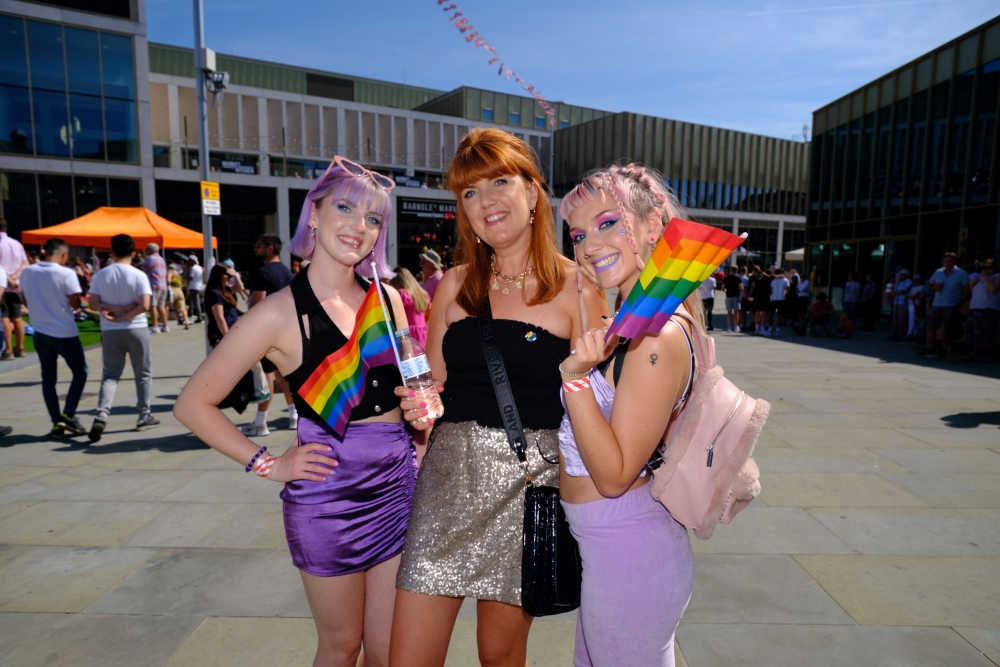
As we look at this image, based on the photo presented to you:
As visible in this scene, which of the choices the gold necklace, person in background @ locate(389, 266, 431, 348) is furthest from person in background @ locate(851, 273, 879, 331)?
the gold necklace

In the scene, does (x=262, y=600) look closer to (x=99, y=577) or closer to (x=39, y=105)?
(x=99, y=577)

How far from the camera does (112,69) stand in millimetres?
24344

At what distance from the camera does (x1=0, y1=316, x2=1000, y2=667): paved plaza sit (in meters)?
2.74

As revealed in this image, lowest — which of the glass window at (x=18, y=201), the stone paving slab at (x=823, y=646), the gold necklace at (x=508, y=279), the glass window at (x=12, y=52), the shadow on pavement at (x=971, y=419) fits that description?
the stone paving slab at (x=823, y=646)

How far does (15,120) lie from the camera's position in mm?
23016

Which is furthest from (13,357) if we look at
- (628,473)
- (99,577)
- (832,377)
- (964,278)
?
(964,278)

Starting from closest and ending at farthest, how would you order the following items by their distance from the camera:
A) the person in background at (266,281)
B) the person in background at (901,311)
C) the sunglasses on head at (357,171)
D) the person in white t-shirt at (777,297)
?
the sunglasses on head at (357,171)
the person in background at (266,281)
the person in background at (901,311)
the person in white t-shirt at (777,297)

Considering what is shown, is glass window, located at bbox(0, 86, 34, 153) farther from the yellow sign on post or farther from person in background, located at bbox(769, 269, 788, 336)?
person in background, located at bbox(769, 269, 788, 336)

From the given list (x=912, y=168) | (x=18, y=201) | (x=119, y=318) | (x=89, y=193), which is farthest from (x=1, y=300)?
(x=912, y=168)

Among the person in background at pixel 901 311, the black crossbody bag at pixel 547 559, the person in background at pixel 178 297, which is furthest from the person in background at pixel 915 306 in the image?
the person in background at pixel 178 297

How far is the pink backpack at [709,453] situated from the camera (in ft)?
4.88

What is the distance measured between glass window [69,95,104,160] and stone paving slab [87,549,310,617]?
27.4 m

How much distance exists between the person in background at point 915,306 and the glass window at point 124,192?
2974cm

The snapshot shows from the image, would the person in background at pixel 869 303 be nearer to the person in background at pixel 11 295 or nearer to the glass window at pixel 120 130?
the person in background at pixel 11 295
